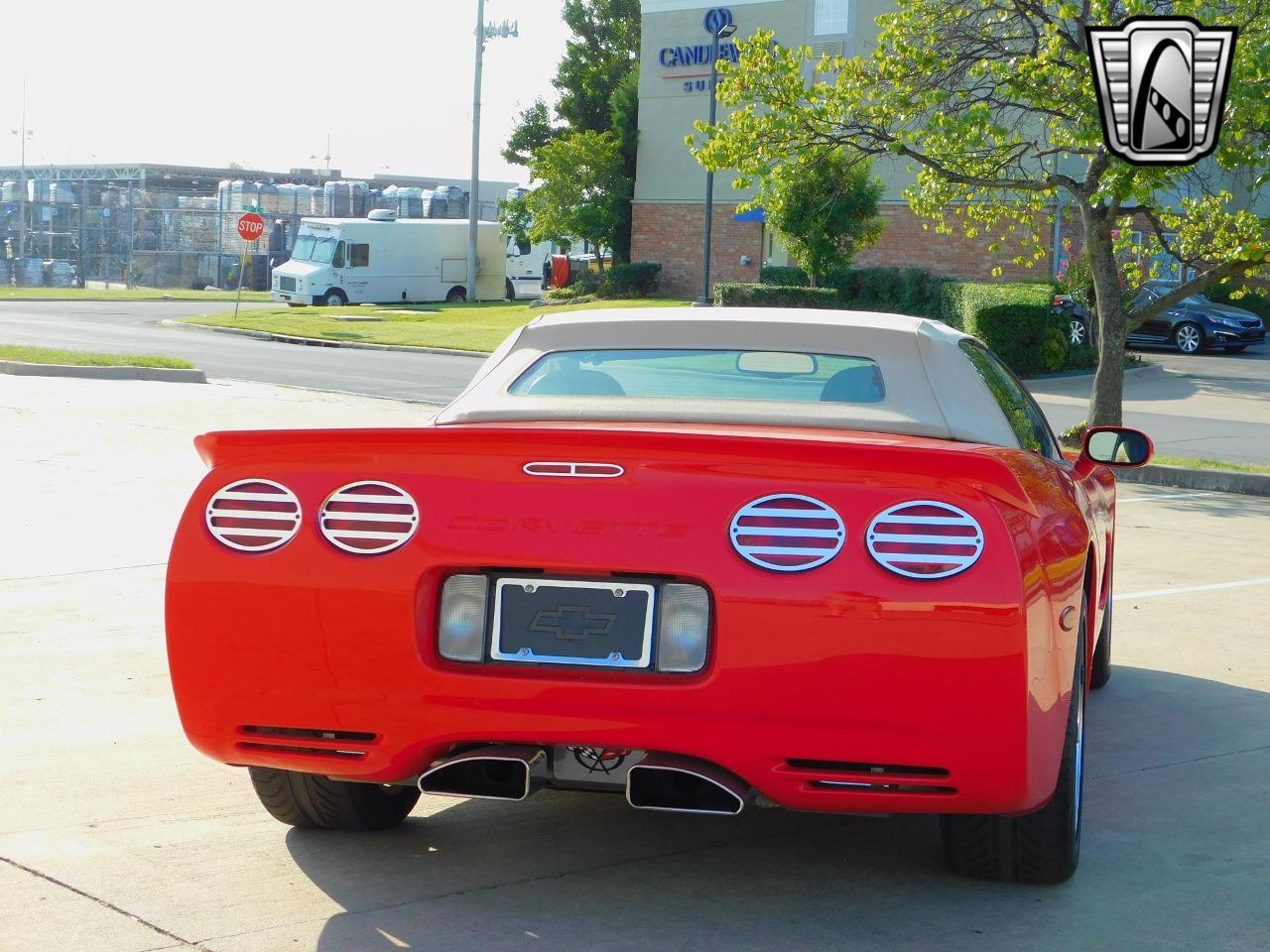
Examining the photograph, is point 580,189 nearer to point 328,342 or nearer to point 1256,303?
point 328,342

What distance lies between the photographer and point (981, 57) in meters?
17.8

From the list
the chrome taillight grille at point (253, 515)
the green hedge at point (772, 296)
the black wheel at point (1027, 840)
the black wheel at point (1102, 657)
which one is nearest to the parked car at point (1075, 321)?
the green hedge at point (772, 296)

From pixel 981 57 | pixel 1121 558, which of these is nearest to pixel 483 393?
pixel 1121 558

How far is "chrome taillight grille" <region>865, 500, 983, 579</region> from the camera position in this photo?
135 inches

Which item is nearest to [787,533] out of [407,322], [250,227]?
[407,322]

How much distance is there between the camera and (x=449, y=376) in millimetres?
25281

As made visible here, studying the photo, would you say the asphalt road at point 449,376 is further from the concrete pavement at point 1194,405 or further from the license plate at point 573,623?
the license plate at point 573,623

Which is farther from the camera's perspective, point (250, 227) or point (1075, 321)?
point (250, 227)

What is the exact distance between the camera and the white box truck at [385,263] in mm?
49844

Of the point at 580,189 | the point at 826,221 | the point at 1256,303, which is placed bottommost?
the point at 1256,303

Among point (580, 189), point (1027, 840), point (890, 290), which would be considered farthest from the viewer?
point (580, 189)

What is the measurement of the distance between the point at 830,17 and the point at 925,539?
4392cm

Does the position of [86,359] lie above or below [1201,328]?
below

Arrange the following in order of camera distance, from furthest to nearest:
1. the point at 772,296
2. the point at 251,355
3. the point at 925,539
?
the point at 772,296 → the point at 251,355 → the point at 925,539
